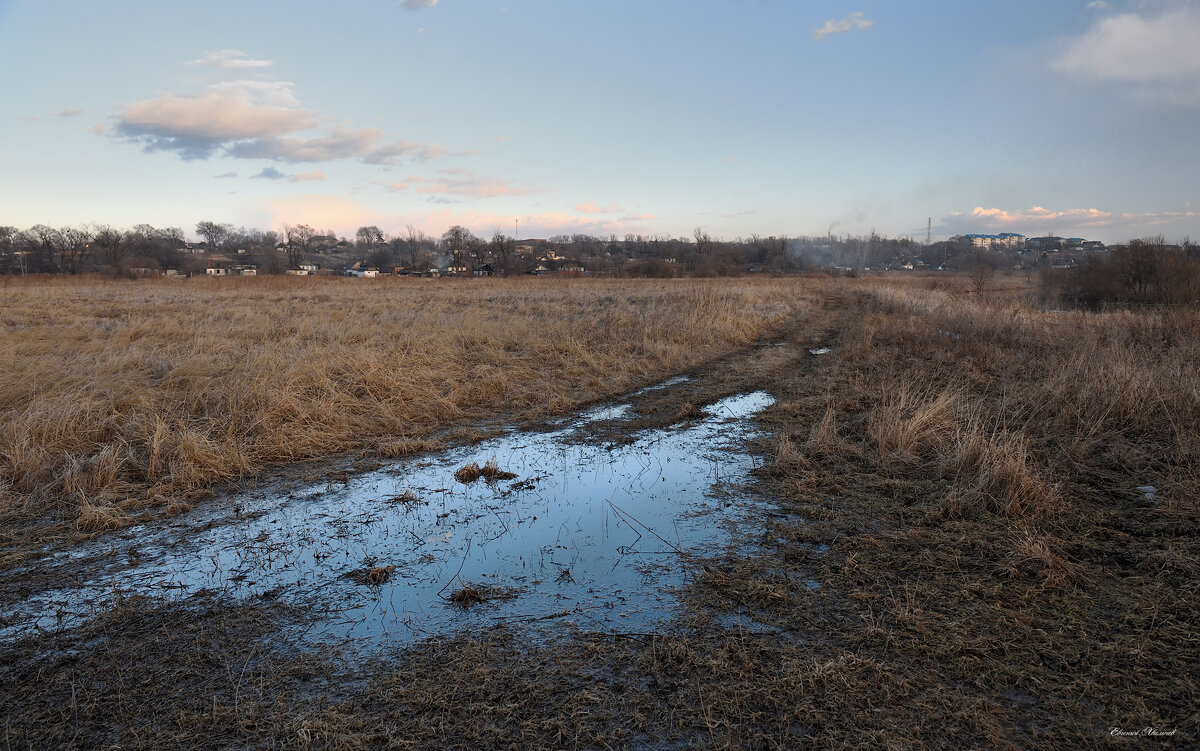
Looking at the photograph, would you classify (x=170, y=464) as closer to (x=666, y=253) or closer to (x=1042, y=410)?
(x=1042, y=410)

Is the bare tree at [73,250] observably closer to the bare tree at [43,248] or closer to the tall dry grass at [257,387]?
the bare tree at [43,248]

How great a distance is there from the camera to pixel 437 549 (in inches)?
167

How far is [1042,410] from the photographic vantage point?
22.0 ft

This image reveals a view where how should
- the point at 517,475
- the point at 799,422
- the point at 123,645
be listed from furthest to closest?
the point at 799,422 → the point at 517,475 → the point at 123,645

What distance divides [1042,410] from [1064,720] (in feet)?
17.3

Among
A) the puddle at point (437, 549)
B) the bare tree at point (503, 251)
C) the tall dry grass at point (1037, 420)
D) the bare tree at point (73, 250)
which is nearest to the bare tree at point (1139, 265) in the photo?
the tall dry grass at point (1037, 420)

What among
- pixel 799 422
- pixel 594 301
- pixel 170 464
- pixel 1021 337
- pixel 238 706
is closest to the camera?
pixel 238 706

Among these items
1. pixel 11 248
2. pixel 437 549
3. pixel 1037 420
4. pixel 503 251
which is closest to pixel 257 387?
pixel 437 549

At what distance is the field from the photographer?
2.49 m

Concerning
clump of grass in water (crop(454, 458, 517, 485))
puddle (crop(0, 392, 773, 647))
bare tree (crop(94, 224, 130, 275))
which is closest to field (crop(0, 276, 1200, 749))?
puddle (crop(0, 392, 773, 647))

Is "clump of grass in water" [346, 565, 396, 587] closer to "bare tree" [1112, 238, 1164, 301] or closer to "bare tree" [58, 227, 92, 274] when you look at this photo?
"bare tree" [1112, 238, 1164, 301]

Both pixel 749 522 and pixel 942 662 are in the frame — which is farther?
pixel 749 522

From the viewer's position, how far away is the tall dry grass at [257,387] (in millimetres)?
5406

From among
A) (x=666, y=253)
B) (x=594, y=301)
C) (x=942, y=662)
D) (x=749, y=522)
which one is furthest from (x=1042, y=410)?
(x=666, y=253)
